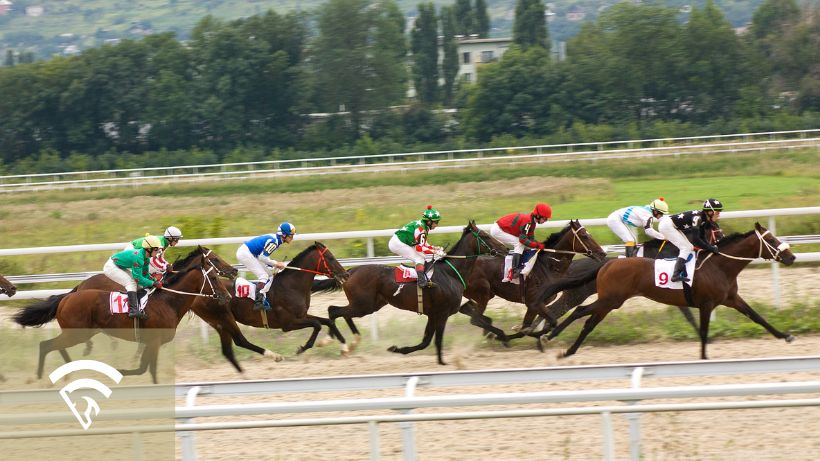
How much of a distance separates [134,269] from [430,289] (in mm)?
2502

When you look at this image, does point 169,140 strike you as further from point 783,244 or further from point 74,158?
point 783,244

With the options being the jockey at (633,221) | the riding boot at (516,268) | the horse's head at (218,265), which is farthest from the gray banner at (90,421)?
the jockey at (633,221)

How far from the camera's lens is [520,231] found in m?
10.2

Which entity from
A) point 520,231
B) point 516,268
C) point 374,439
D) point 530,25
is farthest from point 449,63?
point 374,439

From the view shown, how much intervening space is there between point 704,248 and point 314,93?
135ft

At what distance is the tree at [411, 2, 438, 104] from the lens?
192 ft

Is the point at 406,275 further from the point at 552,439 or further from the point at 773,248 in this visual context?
the point at 552,439

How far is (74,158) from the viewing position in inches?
1735

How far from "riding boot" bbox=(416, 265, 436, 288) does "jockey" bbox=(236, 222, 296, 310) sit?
1183 millimetres

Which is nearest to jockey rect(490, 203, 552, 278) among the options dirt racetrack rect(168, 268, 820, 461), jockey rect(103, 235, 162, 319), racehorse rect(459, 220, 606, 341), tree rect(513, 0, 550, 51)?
racehorse rect(459, 220, 606, 341)

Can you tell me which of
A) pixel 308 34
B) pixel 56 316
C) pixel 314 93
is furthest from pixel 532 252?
pixel 308 34

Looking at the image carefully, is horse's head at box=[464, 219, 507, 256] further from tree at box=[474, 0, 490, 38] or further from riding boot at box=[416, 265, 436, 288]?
tree at box=[474, 0, 490, 38]

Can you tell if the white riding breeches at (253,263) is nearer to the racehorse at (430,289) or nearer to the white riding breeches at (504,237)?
the racehorse at (430,289)

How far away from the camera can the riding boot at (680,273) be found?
916cm
